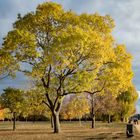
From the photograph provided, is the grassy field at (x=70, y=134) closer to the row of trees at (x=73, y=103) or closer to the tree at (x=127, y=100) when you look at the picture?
the row of trees at (x=73, y=103)

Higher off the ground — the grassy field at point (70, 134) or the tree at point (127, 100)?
the tree at point (127, 100)

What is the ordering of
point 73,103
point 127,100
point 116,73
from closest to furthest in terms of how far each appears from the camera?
point 116,73 → point 73,103 → point 127,100

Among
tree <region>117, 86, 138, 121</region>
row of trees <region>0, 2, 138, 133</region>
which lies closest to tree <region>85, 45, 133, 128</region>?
row of trees <region>0, 2, 138, 133</region>

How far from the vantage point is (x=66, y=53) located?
1898 inches

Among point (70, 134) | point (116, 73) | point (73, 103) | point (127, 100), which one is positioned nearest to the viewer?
point (70, 134)

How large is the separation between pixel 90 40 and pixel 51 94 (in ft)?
29.8

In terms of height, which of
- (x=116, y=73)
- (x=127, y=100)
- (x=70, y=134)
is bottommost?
(x=70, y=134)

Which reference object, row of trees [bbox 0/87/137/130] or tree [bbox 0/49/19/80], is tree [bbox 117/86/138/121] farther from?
tree [bbox 0/49/19/80]

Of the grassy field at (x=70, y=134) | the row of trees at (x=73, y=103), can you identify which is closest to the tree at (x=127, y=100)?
the row of trees at (x=73, y=103)

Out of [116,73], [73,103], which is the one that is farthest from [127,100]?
[116,73]

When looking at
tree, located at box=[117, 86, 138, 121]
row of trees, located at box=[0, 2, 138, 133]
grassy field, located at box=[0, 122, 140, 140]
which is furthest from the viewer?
tree, located at box=[117, 86, 138, 121]

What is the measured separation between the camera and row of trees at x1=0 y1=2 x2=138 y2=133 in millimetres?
48625

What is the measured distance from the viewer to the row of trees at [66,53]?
48.6 meters

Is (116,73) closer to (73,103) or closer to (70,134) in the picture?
(70,134)
